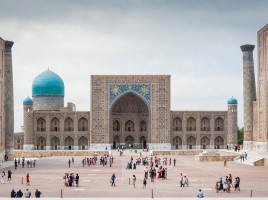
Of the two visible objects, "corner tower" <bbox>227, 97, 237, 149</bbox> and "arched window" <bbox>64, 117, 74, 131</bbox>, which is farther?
"arched window" <bbox>64, 117, 74, 131</bbox>

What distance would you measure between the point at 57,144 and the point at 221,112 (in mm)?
21340

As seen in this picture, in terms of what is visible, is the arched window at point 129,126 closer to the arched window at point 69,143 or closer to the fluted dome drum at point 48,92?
the arched window at point 69,143

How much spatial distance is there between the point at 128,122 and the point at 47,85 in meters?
13.4

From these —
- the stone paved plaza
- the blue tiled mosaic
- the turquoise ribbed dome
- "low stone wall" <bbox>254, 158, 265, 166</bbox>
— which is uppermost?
the turquoise ribbed dome

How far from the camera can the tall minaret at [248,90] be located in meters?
56.6

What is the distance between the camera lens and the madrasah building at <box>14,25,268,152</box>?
2554 inches

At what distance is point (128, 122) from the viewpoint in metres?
68.9

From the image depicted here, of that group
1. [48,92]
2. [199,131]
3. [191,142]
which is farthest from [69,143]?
[199,131]

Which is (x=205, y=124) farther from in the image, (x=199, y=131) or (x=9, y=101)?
(x=9, y=101)

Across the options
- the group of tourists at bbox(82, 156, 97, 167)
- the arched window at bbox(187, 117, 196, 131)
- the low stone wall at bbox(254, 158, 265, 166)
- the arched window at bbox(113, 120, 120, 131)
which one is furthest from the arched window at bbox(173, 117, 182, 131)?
the low stone wall at bbox(254, 158, 265, 166)

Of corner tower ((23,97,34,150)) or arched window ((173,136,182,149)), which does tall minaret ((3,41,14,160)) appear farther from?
arched window ((173,136,182,149))

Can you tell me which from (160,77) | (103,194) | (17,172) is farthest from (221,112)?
(103,194)

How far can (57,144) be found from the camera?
67.2 meters

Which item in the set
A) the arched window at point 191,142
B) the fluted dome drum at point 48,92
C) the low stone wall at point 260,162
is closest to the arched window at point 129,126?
the arched window at point 191,142
